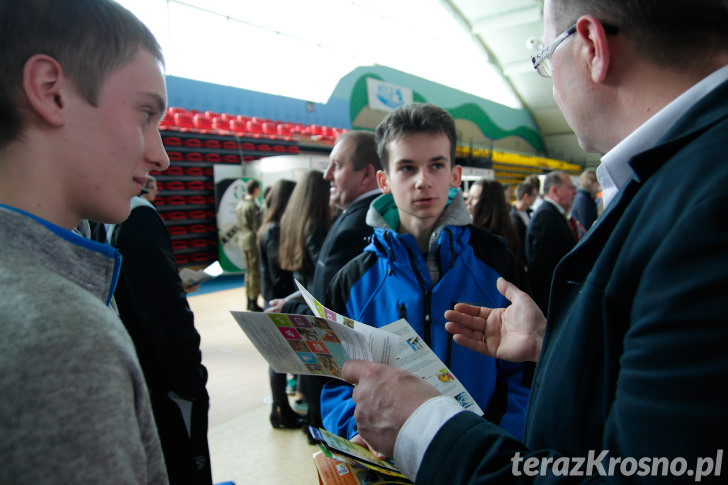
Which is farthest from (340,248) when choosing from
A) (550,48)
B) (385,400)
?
(550,48)

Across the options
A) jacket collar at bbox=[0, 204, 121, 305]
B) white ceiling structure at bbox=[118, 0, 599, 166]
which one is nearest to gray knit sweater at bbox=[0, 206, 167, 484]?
jacket collar at bbox=[0, 204, 121, 305]

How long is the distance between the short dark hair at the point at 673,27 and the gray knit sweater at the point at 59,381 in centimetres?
93

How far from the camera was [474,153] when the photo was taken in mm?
16766

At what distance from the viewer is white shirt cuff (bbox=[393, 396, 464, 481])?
696 millimetres

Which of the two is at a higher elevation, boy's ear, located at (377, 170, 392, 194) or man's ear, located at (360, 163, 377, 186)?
man's ear, located at (360, 163, 377, 186)

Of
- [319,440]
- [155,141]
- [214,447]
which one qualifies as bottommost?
[214,447]

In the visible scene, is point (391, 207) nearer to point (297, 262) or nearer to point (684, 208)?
point (297, 262)

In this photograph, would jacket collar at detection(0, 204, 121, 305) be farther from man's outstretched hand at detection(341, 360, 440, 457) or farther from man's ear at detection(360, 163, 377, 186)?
man's ear at detection(360, 163, 377, 186)

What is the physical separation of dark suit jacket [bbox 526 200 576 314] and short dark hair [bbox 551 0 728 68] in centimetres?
315

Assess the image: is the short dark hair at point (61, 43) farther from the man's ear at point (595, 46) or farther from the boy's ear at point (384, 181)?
the boy's ear at point (384, 181)

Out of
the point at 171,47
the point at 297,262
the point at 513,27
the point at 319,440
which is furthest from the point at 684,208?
the point at 513,27

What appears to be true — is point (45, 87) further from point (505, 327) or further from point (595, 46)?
point (505, 327)

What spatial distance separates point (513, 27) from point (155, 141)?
870 inches

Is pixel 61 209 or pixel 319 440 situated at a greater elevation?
pixel 61 209
